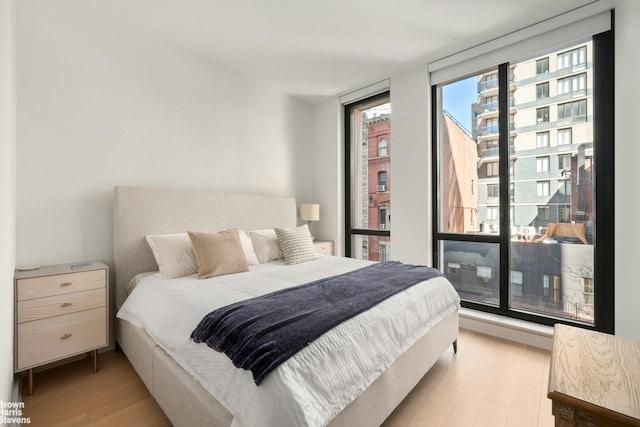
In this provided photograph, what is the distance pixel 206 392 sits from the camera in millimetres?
1231

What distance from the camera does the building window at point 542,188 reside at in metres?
→ 2.59

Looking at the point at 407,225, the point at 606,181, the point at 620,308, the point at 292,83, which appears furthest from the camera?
the point at 292,83

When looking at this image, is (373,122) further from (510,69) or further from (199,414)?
(199,414)

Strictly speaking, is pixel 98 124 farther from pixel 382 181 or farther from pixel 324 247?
pixel 382 181

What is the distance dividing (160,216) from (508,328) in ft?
10.8

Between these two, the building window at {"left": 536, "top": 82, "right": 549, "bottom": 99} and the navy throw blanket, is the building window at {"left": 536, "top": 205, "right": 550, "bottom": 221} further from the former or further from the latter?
the navy throw blanket

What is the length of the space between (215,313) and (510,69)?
10.8ft

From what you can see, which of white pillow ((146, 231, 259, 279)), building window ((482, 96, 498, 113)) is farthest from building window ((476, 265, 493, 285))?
white pillow ((146, 231, 259, 279))

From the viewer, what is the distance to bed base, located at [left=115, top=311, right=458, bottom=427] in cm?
119

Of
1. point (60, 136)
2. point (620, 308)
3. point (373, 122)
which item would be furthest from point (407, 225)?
point (60, 136)

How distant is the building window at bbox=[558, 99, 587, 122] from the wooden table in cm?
203

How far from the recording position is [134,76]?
256cm

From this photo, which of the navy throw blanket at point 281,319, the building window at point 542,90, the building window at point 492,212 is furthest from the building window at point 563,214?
the navy throw blanket at point 281,319

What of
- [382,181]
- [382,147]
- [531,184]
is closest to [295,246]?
[382,181]
